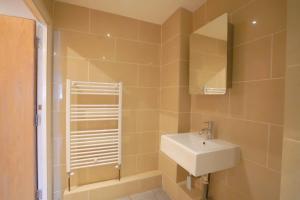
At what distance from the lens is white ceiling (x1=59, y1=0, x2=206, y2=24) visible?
146 cm

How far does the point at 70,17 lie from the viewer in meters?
1.51

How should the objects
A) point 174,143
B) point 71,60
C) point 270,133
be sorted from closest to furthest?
point 270,133
point 174,143
point 71,60

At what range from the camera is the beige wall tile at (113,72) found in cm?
162

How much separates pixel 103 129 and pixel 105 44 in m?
0.94

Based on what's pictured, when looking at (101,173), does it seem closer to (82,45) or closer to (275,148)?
(82,45)

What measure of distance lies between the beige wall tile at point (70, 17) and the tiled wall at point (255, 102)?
51.9 inches

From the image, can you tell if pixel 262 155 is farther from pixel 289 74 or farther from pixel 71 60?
pixel 71 60

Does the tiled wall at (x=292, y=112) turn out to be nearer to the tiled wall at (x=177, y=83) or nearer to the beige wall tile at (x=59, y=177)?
the tiled wall at (x=177, y=83)

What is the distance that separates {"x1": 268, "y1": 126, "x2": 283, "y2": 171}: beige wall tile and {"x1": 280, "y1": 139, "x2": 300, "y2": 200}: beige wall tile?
0.40 metres

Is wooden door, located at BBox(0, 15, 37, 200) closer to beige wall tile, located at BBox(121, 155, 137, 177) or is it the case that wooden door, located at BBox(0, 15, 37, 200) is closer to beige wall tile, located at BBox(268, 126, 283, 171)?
beige wall tile, located at BBox(121, 155, 137, 177)

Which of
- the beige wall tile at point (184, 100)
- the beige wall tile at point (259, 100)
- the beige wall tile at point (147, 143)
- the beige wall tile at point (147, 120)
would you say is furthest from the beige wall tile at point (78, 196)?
the beige wall tile at point (259, 100)

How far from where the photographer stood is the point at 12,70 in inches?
54.6

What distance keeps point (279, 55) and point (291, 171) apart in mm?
679

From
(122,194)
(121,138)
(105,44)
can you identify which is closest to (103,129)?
(121,138)
